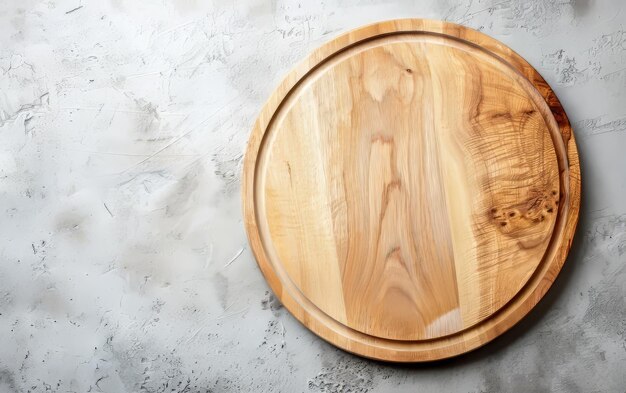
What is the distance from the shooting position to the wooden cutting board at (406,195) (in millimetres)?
1142

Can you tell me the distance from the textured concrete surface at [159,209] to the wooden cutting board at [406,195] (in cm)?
6

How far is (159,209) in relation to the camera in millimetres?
1187

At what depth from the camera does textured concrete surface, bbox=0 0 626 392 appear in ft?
3.88

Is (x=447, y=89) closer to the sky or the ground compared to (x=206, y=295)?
closer to the sky

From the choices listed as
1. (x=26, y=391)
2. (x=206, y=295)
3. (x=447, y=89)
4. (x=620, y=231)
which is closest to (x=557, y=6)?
(x=447, y=89)

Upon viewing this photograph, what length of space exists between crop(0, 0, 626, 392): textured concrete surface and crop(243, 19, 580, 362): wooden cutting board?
0.06 m

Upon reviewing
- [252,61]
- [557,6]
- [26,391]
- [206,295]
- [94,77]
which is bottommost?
[26,391]

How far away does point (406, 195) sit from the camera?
3.78 feet

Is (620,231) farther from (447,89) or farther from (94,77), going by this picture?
(94,77)

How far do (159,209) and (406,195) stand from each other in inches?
19.0

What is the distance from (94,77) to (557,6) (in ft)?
3.06

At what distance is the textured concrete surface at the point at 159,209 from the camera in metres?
1.18

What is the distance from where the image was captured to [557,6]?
1.21m

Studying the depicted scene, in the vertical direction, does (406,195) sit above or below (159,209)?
above
